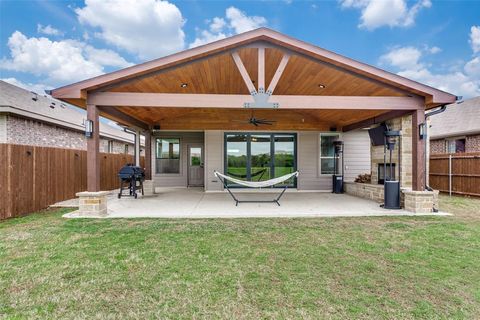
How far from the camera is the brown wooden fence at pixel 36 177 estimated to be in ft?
15.1

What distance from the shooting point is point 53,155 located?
5852 mm

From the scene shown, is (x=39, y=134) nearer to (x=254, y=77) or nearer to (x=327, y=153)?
(x=254, y=77)

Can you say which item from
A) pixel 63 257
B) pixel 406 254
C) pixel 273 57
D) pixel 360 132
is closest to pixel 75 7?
pixel 273 57

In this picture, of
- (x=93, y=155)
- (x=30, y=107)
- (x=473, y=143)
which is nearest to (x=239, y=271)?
(x=93, y=155)

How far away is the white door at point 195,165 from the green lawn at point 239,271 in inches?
232

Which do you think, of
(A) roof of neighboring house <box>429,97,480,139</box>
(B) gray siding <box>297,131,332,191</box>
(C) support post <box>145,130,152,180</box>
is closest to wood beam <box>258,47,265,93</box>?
(B) gray siding <box>297,131,332,191</box>

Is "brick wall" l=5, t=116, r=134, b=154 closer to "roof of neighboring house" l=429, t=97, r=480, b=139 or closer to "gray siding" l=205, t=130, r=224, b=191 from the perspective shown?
"gray siding" l=205, t=130, r=224, b=191

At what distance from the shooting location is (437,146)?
37.9 ft

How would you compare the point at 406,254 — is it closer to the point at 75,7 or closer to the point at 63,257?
the point at 63,257

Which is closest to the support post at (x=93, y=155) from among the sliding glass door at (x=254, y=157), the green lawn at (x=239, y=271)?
the green lawn at (x=239, y=271)

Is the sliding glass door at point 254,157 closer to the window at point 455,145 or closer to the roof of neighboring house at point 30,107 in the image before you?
the roof of neighboring house at point 30,107

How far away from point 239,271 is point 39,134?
878cm

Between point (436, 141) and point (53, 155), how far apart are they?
1463 centimetres

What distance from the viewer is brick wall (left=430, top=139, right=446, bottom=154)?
37.1 ft
